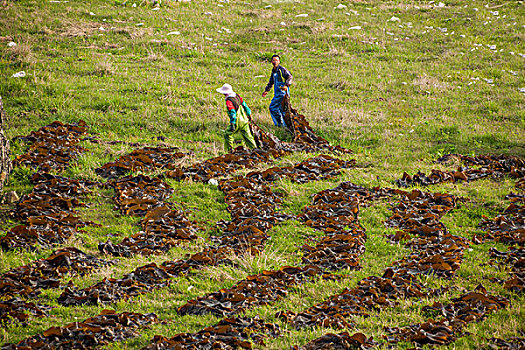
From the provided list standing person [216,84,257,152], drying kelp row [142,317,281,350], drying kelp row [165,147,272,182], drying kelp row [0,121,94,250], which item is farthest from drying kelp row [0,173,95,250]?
standing person [216,84,257,152]

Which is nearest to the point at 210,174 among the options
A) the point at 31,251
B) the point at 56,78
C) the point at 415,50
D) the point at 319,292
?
the point at 31,251

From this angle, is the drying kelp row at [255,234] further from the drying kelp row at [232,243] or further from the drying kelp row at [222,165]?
the drying kelp row at [222,165]

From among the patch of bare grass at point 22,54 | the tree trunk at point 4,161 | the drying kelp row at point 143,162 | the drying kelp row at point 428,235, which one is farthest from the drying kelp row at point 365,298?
the patch of bare grass at point 22,54

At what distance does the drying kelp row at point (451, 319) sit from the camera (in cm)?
550

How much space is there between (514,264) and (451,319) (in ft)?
6.61

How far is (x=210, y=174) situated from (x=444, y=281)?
5699 mm

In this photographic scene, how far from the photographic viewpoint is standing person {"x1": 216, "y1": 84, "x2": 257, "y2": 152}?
465 inches

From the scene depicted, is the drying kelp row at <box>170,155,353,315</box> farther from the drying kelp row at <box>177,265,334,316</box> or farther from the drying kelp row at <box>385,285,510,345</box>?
the drying kelp row at <box>385,285,510,345</box>

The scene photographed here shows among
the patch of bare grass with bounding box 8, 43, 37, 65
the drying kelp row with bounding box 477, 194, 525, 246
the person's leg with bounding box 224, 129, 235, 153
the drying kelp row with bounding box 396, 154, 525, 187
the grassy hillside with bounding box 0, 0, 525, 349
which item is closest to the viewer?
the grassy hillside with bounding box 0, 0, 525, 349

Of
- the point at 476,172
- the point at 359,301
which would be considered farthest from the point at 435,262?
the point at 476,172

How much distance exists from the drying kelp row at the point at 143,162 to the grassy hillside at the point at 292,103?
0.26 metres

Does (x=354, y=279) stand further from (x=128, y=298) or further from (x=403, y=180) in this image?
(x=403, y=180)

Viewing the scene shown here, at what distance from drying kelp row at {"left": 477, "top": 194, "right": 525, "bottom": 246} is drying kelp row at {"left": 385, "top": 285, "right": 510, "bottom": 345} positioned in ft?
6.30

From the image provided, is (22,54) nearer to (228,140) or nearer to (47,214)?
(228,140)
